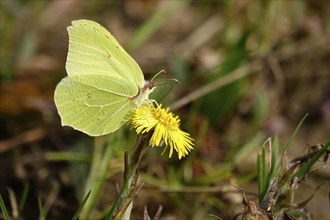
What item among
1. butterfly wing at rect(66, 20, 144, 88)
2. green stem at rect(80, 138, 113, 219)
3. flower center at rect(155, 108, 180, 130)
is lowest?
green stem at rect(80, 138, 113, 219)

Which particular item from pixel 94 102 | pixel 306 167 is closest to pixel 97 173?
pixel 94 102

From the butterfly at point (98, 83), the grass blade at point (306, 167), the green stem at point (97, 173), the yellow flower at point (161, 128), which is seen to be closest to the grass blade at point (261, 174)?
the grass blade at point (306, 167)

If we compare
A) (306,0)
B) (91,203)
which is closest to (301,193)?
(91,203)

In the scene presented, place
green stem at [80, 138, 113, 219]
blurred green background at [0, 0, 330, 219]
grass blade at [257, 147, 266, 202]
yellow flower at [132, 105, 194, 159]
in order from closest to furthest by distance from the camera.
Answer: yellow flower at [132, 105, 194, 159] < grass blade at [257, 147, 266, 202] < green stem at [80, 138, 113, 219] < blurred green background at [0, 0, 330, 219]

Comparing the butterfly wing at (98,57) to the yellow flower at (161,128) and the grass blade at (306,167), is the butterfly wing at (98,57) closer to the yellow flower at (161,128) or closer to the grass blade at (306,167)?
the yellow flower at (161,128)

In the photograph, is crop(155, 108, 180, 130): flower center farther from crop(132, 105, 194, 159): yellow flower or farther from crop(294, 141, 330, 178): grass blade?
crop(294, 141, 330, 178): grass blade

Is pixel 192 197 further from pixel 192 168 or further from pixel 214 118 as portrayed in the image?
pixel 214 118

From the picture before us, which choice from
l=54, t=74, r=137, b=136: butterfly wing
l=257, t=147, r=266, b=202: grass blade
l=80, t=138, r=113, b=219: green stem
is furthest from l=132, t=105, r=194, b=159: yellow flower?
l=80, t=138, r=113, b=219: green stem
